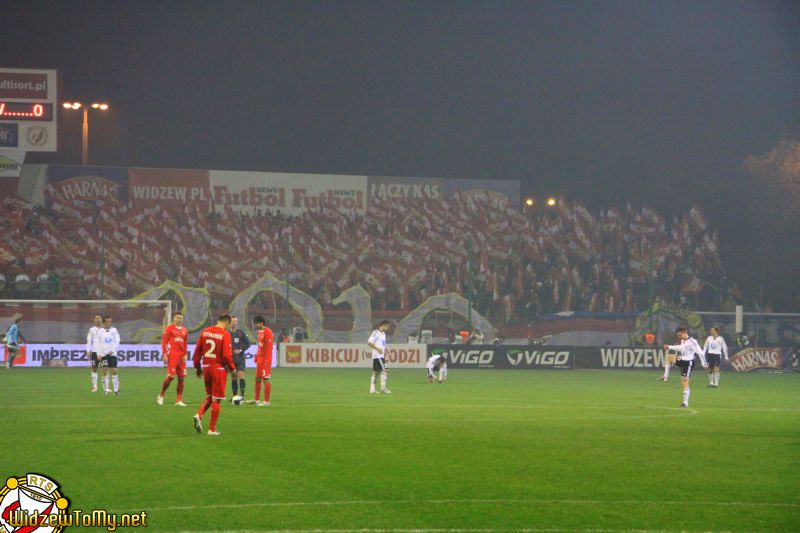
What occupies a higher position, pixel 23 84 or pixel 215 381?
pixel 23 84

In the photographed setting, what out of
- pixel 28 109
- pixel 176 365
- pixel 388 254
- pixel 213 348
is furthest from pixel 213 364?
pixel 388 254

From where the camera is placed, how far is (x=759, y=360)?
175 ft

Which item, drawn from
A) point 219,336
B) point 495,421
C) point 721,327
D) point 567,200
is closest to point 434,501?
point 219,336

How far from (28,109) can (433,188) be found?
28671mm

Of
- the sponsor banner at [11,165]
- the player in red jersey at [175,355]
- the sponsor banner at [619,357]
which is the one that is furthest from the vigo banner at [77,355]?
the player in red jersey at [175,355]

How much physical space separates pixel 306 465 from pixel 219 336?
4618 mm

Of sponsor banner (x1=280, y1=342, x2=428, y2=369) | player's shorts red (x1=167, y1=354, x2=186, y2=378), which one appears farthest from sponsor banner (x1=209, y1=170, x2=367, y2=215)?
player's shorts red (x1=167, y1=354, x2=186, y2=378)

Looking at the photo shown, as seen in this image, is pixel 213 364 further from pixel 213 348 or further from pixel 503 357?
pixel 503 357

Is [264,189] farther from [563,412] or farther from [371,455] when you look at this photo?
[371,455]

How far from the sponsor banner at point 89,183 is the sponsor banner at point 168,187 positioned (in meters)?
0.69

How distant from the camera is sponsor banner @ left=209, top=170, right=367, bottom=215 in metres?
69.1

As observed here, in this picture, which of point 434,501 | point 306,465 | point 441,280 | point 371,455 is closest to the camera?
point 434,501

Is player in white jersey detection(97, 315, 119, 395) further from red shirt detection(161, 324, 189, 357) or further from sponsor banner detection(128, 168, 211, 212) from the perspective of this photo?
sponsor banner detection(128, 168, 211, 212)

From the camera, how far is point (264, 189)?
6956cm
